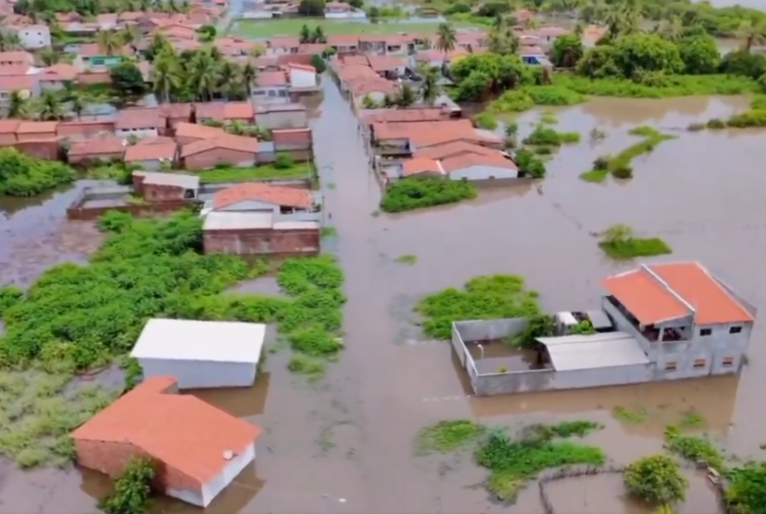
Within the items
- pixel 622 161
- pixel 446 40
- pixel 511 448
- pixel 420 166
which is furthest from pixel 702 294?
pixel 446 40

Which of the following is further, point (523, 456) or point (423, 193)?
point (423, 193)

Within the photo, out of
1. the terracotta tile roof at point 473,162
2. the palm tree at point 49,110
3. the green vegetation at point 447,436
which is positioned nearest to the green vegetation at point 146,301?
the green vegetation at point 447,436

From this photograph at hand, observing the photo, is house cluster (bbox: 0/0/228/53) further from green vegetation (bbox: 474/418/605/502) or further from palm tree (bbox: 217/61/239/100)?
green vegetation (bbox: 474/418/605/502)

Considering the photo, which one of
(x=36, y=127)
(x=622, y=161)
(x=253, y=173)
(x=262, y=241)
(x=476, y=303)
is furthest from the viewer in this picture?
(x=36, y=127)

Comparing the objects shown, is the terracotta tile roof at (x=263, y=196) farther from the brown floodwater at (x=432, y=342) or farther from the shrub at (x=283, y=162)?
the shrub at (x=283, y=162)

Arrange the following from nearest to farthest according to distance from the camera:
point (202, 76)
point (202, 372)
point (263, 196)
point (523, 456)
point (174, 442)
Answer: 1. point (174, 442)
2. point (523, 456)
3. point (202, 372)
4. point (263, 196)
5. point (202, 76)

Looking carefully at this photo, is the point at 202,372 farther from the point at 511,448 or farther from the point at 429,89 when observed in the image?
the point at 429,89

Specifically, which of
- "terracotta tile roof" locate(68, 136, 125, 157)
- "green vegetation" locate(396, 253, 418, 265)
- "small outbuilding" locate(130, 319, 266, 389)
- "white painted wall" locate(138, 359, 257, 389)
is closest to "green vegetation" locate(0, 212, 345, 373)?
"small outbuilding" locate(130, 319, 266, 389)
